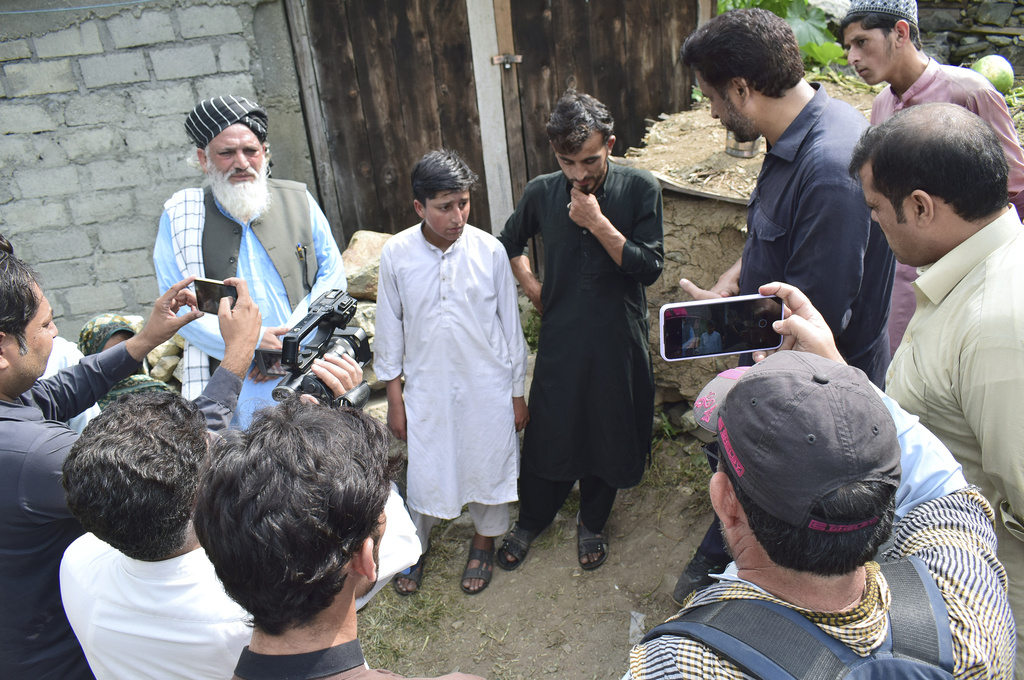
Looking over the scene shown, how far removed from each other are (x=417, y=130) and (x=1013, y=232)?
353 centimetres

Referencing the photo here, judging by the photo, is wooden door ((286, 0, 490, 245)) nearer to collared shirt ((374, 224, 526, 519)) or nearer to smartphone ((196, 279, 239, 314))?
collared shirt ((374, 224, 526, 519))

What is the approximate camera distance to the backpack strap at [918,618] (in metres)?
1.05

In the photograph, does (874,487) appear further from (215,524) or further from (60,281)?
(60,281)

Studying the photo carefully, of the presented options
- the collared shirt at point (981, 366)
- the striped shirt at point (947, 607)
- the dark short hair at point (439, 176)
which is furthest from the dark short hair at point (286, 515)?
the dark short hair at point (439, 176)

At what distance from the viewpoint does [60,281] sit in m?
4.10

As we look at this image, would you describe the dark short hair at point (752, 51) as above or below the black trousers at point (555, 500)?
above

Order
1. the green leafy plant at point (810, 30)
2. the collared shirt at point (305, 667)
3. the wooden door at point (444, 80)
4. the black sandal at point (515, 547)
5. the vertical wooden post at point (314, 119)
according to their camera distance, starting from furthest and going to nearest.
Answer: the green leafy plant at point (810, 30), the wooden door at point (444, 80), the vertical wooden post at point (314, 119), the black sandal at point (515, 547), the collared shirt at point (305, 667)

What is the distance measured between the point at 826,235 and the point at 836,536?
1378 mm

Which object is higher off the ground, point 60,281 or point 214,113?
point 214,113

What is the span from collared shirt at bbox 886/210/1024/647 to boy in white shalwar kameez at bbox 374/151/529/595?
1726mm

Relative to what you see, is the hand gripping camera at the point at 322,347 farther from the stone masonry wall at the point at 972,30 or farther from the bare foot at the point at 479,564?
the stone masonry wall at the point at 972,30

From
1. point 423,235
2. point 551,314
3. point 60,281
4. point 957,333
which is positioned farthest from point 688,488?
point 60,281

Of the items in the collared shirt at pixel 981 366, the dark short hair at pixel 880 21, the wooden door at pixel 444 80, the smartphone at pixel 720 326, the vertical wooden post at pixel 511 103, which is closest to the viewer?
the collared shirt at pixel 981 366

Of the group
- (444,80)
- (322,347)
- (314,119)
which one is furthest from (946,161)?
(314,119)
